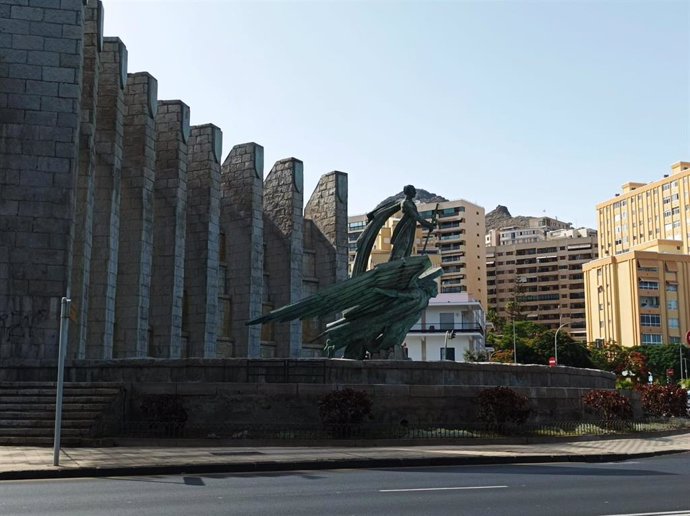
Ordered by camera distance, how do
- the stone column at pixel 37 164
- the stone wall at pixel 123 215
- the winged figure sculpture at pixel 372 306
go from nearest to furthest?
1. the winged figure sculpture at pixel 372 306
2. the stone column at pixel 37 164
3. the stone wall at pixel 123 215

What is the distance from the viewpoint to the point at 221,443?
1875 cm

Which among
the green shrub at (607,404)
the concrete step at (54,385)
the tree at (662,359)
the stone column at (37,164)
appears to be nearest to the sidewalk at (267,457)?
the concrete step at (54,385)

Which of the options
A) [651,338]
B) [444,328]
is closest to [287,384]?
[444,328]

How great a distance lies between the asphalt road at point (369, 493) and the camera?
971cm

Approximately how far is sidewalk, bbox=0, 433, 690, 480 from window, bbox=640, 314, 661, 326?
87417 mm

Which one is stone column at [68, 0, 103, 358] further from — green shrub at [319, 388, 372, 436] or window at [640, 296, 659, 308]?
window at [640, 296, 659, 308]

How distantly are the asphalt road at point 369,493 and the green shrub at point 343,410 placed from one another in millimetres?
5056

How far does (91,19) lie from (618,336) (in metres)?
87.9

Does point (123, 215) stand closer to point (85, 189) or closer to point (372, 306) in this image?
point (85, 189)

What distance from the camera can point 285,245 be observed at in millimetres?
51094

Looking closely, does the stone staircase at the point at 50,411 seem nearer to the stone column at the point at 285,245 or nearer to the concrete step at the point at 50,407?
the concrete step at the point at 50,407

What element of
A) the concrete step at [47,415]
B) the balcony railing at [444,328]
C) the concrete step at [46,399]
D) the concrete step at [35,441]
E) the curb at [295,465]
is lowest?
the curb at [295,465]

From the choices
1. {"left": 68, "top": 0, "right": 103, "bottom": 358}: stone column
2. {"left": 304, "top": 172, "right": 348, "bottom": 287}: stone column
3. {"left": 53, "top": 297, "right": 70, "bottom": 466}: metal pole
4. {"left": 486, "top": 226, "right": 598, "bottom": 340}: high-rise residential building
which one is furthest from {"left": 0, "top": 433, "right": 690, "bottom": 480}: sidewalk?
{"left": 486, "top": 226, "right": 598, "bottom": 340}: high-rise residential building

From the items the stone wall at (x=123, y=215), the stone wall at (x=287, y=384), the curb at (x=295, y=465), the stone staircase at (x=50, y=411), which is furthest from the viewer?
the stone wall at (x=123, y=215)
